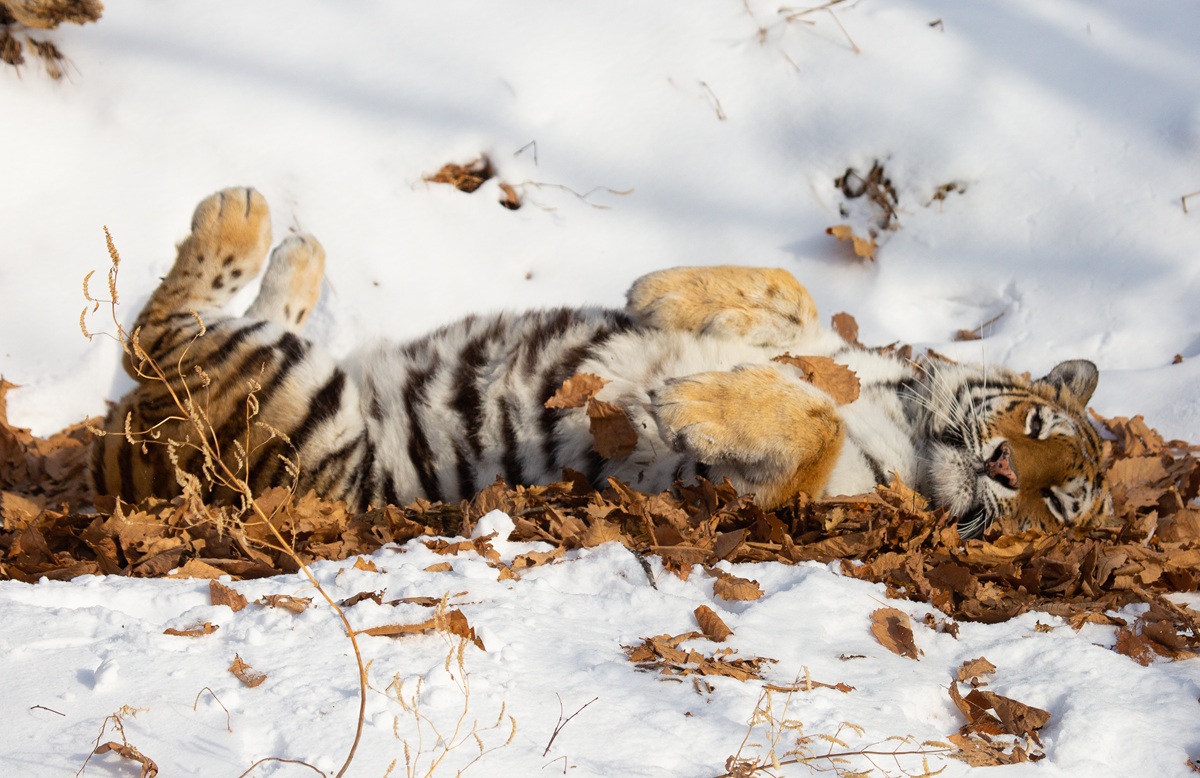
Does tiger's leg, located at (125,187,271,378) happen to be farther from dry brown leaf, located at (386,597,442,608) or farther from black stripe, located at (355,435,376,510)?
dry brown leaf, located at (386,597,442,608)

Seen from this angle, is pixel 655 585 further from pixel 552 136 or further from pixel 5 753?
pixel 552 136

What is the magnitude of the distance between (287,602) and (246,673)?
0.27 meters

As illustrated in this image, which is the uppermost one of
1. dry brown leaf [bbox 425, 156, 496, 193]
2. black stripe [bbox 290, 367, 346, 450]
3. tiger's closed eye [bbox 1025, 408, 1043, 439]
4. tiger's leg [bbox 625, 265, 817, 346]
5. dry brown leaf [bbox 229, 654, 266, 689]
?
dry brown leaf [bbox 425, 156, 496, 193]

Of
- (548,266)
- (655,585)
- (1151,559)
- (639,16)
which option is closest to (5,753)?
(655,585)

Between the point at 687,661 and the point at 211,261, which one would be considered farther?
the point at 211,261

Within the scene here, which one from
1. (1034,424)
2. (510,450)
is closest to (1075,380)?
(1034,424)

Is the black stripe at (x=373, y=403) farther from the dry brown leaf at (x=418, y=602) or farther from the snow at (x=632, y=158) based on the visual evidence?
the dry brown leaf at (x=418, y=602)

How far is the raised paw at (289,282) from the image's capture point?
3.81 metres

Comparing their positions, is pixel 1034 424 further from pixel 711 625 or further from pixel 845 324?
pixel 711 625

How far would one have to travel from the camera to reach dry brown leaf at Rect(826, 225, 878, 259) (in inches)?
179

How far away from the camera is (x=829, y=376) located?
3.04m

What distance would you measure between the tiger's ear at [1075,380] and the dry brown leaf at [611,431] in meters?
1.46

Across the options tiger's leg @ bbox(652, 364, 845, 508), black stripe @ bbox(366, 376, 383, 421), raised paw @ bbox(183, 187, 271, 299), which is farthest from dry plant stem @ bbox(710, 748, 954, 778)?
raised paw @ bbox(183, 187, 271, 299)

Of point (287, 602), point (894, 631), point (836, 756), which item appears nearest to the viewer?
point (836, 756)
